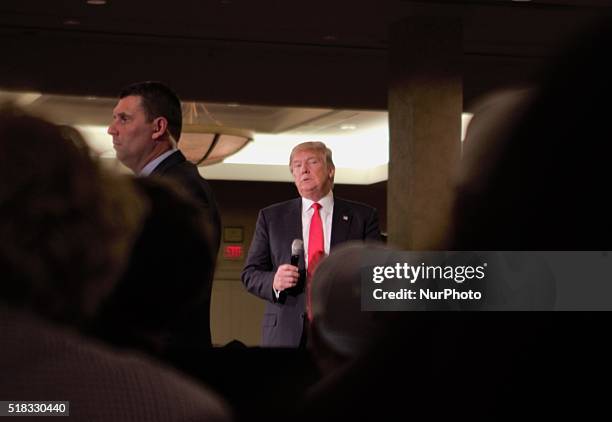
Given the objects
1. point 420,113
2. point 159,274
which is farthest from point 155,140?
point 420,113

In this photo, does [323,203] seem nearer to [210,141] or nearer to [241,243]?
[210,141]

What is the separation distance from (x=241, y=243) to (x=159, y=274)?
12.1 meters

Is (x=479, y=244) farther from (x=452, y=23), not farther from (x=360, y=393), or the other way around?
(x=452, y=23)

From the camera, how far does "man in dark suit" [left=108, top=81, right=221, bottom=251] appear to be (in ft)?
7.59

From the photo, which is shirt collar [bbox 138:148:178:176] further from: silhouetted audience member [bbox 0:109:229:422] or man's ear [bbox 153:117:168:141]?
silhouetted audience member [bbox 0:109:229:422]

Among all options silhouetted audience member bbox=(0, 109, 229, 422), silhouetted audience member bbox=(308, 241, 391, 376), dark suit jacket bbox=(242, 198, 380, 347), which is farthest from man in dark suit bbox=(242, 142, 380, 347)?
silhouetted audience member bbox=(308, 241, 391, 376)

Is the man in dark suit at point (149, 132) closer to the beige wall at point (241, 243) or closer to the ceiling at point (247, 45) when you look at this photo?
the ceiling at point (247, 45)

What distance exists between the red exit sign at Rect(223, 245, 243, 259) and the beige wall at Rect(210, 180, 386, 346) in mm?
55

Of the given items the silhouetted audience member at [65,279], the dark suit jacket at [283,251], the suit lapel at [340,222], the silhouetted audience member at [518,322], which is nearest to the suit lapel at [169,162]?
the dark suit jacket at [283,251]

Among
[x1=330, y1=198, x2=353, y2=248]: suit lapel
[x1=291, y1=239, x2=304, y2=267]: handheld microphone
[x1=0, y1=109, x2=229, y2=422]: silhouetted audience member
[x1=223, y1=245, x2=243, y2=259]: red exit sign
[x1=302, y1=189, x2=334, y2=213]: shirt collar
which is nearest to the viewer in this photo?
[x1=0, y1=109, x2=229, y2=422]: silhouetted audience member

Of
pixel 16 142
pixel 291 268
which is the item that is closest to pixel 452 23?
pixel 291 268

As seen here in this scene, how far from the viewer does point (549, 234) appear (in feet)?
0.78

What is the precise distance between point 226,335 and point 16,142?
12.2 metres

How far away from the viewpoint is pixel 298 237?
316 centimetres
